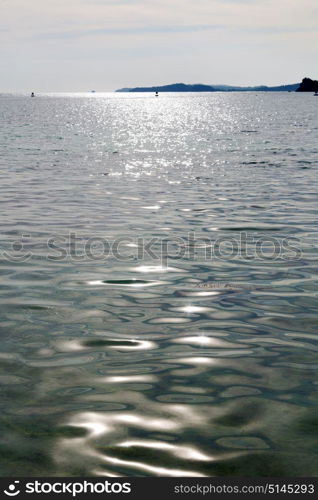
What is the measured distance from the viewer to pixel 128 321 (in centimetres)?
956

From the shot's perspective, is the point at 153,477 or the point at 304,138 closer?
the point at 153,477

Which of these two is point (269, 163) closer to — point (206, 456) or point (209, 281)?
point (209, 281)

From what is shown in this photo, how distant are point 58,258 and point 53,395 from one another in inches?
266

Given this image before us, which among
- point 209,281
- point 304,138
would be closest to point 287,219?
point 209,281

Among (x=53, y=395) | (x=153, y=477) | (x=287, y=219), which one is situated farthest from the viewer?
(x=287, y=219)

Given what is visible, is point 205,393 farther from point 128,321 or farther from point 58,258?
point 58,258

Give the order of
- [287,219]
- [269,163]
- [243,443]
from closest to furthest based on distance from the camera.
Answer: [243,443] → [287,219] → [269,163]

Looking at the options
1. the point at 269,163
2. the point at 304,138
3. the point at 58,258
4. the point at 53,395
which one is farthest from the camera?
the point at 304,138

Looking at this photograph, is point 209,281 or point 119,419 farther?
point 209,281

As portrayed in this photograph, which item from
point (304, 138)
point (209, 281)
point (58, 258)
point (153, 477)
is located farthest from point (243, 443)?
point (304, 138)

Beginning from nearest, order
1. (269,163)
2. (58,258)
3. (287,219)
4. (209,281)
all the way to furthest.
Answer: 1. (209,281)
2. (58,258)
3. (287,219)
4. (269,163)

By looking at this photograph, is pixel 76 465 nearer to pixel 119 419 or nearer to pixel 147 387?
pixel 119 419

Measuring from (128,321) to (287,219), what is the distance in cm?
1011

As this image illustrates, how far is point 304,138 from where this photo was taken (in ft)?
195
